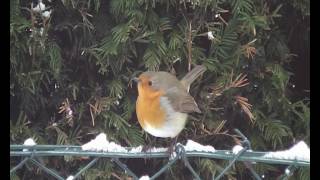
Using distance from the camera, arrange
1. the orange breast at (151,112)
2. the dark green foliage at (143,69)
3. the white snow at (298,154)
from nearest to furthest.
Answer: the white snow at (298,154), the orange breast at (151,112), the dark green foliage at (143,69)

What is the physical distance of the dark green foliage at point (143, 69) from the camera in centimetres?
199

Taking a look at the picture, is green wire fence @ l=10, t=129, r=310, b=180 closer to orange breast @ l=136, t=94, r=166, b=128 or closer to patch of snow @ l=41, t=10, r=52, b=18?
orange breast @ l=136, t=94, r=166, b=128

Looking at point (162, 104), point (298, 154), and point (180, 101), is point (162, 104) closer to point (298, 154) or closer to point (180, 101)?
point (180, 101)

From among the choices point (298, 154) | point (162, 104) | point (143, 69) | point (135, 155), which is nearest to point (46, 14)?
point (143, 69)

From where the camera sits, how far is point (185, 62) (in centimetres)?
206

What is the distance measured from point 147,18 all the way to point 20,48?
1.70ft

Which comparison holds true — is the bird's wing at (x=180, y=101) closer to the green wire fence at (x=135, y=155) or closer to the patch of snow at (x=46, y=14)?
the green wire fence at (x=135, y=155)

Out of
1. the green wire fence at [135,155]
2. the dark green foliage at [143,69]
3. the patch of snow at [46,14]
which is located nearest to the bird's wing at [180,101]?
the dark green foliage at [143,69]

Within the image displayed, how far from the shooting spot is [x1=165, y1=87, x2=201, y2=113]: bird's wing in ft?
Result: 5.51

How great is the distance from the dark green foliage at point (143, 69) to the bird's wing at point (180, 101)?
263 millimetres

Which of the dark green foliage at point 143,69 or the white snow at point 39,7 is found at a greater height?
the white snow at point 39,7

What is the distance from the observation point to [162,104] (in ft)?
5.52

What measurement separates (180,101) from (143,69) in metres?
0.42

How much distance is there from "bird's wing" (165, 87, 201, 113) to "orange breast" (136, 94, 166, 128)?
4 cm
